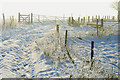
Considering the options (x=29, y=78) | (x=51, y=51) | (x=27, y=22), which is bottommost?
(x=29, y=78)

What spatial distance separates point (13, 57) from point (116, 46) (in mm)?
7503

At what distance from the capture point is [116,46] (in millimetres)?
11109

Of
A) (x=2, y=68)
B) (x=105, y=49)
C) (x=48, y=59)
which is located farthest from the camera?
(x=105, y=49)

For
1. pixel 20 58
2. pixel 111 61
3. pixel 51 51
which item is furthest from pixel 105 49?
pixel 20 58

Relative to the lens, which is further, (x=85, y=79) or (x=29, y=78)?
(x=29, y=78)

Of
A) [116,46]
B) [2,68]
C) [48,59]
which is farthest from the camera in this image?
[116,46]

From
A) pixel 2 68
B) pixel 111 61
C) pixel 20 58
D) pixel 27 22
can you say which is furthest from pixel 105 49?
pixel 27 22

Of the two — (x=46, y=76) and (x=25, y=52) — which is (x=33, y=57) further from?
(x=46, y=76)

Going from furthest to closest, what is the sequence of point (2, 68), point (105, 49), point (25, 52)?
point (105, 49)
point (25, 52)
point (2, 68)

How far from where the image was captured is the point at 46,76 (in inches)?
230

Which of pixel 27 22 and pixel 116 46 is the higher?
pixel 27 22

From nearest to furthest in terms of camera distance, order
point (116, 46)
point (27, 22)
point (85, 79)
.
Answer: point (85, 79)
point (116, 46)
point (27, 22)

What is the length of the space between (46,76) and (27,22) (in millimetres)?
21094

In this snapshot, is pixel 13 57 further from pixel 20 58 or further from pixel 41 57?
pixel 41 57
